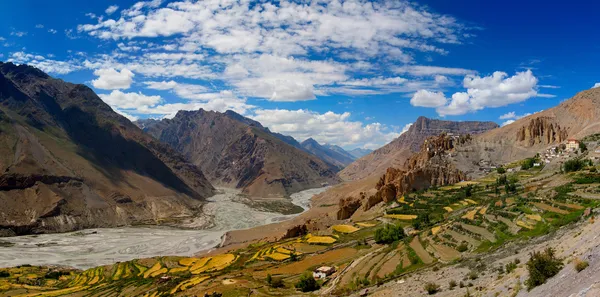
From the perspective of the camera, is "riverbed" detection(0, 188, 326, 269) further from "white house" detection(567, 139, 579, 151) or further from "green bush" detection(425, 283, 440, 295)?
"white house" detection(567, 139, 579, 151)

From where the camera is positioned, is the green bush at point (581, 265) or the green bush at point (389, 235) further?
the green bush at point (389, 235)

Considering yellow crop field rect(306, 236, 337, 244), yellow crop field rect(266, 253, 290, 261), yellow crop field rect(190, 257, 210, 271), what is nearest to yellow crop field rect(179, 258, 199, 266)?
yellow crop field rect(190, 257, 210, 271)

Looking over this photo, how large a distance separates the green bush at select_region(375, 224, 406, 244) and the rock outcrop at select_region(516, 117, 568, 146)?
329 feet

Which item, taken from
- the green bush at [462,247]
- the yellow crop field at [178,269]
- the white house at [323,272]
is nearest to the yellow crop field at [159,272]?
the yellow crop field at [178,269]

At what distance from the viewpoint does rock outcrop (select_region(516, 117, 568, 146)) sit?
133m

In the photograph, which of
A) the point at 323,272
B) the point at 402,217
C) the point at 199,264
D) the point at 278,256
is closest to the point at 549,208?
the point at 323,272

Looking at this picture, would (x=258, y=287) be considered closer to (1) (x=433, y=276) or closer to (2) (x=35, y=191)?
A: (1) (x=433, y=276)

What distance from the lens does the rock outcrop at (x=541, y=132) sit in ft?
436

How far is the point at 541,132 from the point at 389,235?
357 ft

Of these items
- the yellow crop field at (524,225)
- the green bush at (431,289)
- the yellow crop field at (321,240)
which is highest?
the yellow crop field at (524,225)

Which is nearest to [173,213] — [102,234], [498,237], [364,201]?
[102,234]

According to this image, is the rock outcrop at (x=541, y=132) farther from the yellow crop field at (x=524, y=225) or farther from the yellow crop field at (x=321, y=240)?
the yellow crop field at (x=524, y=225)

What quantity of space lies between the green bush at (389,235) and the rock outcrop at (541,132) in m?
100

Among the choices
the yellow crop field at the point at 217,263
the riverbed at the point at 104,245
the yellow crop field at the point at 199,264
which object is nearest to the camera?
the yellow crop field at the point at 217,263
